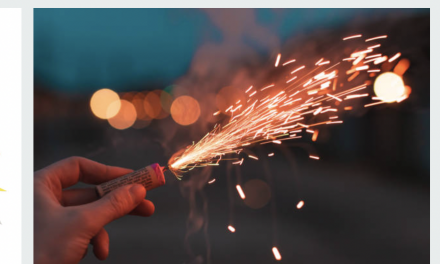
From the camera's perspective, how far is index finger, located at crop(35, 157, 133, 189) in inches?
62.8

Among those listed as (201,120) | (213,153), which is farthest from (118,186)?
(201,120)

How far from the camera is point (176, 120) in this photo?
3.28 metres

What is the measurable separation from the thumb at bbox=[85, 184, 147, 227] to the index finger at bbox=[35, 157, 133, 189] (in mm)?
414

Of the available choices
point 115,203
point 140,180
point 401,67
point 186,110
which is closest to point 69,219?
point 115,203

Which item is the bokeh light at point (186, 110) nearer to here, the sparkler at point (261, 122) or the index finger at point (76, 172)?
the sparkler at point (261, 122)

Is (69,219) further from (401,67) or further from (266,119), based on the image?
(401,67)

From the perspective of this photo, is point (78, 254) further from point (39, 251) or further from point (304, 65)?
point (304, 65)

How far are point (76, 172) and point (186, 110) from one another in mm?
1624

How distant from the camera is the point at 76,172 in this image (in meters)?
1.72

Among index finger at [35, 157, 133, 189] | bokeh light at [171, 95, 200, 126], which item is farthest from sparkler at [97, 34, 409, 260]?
bokeh light at [171, 95, 200, 126]

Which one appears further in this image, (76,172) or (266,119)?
(266,119)

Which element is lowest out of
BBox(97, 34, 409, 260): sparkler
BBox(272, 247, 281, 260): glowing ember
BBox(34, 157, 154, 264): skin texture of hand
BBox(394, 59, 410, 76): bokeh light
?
BBox(272, 247, 281, 260): glowing ember

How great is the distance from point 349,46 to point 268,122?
136cm

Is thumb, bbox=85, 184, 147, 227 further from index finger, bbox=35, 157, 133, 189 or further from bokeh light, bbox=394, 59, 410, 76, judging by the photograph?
bokeh light, bbox=394, 59, 410, 76
